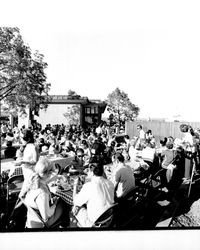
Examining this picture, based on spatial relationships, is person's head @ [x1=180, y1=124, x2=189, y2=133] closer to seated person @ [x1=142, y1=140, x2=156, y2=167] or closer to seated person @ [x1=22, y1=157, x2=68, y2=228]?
seated person @ [x1=142, y1=140, x2=156, y2=167]

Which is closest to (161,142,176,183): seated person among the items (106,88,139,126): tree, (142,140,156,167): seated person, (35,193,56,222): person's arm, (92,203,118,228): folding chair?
(142,140,156,167): seated person

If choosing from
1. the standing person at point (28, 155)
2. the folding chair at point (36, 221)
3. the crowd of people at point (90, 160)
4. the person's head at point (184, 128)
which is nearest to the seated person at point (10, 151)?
the crowd of people at point (90, 160)

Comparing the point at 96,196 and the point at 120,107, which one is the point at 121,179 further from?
the point at 120,107

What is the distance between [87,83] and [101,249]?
7.65ft

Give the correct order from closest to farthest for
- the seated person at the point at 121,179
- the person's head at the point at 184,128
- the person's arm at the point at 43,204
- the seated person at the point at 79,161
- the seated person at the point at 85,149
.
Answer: the person's arm at the point at 43,204 < the seated person at the point at 121,179 < the seated person at the point at 79,161 < the seated person at the point at 85,149 < the person's head at the point at 184,128

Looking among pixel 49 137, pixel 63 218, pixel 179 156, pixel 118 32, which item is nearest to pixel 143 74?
pixel 118 32

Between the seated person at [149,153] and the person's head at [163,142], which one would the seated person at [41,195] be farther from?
the person's head at [163,142]

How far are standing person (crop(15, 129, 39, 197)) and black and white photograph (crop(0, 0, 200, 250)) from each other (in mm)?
13

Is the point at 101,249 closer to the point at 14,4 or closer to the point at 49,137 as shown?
the point at 49,137

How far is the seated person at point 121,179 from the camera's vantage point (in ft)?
10.3

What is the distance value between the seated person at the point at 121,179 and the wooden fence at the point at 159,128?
0.78 m

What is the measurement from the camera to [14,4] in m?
3.53

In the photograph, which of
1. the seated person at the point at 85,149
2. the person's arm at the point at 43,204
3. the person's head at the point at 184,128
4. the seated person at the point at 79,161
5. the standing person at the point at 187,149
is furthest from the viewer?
the standing person at the point at 187,149

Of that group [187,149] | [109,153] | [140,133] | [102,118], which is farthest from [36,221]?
[187,149]
